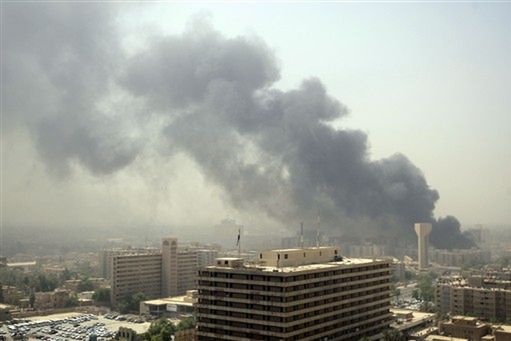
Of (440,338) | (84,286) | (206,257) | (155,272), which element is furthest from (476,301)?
(84,286)

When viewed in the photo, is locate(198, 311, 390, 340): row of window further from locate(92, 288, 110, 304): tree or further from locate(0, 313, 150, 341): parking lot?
locate(92, 288, 110, 304): tree

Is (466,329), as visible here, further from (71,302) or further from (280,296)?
(71,302)

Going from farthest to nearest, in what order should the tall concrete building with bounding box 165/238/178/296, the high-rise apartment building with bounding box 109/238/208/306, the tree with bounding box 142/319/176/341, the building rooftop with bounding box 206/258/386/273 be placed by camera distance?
1. the tall concrete building with bounding box 165/238/178/296
2. the high-rise apartment building with bounding box 109/238/208/306
3. the tree with bounding box 142/319/176/341
4. the building rooftop with bounding box 206/258/386/273

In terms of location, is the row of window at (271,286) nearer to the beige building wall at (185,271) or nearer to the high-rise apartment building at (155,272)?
the high-rise apartment building at (155,272)

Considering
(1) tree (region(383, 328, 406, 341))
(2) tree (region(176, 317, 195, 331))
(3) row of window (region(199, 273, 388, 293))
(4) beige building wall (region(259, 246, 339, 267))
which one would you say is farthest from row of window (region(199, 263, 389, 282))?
(2) tree (region(176, 317, 195, 331))

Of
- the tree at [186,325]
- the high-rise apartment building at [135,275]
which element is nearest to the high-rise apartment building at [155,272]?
the high-rise apartment building at [135,275]

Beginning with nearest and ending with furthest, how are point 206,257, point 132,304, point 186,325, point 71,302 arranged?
point 186,325 < point 132,304 < point 71,302 < point 206,257
